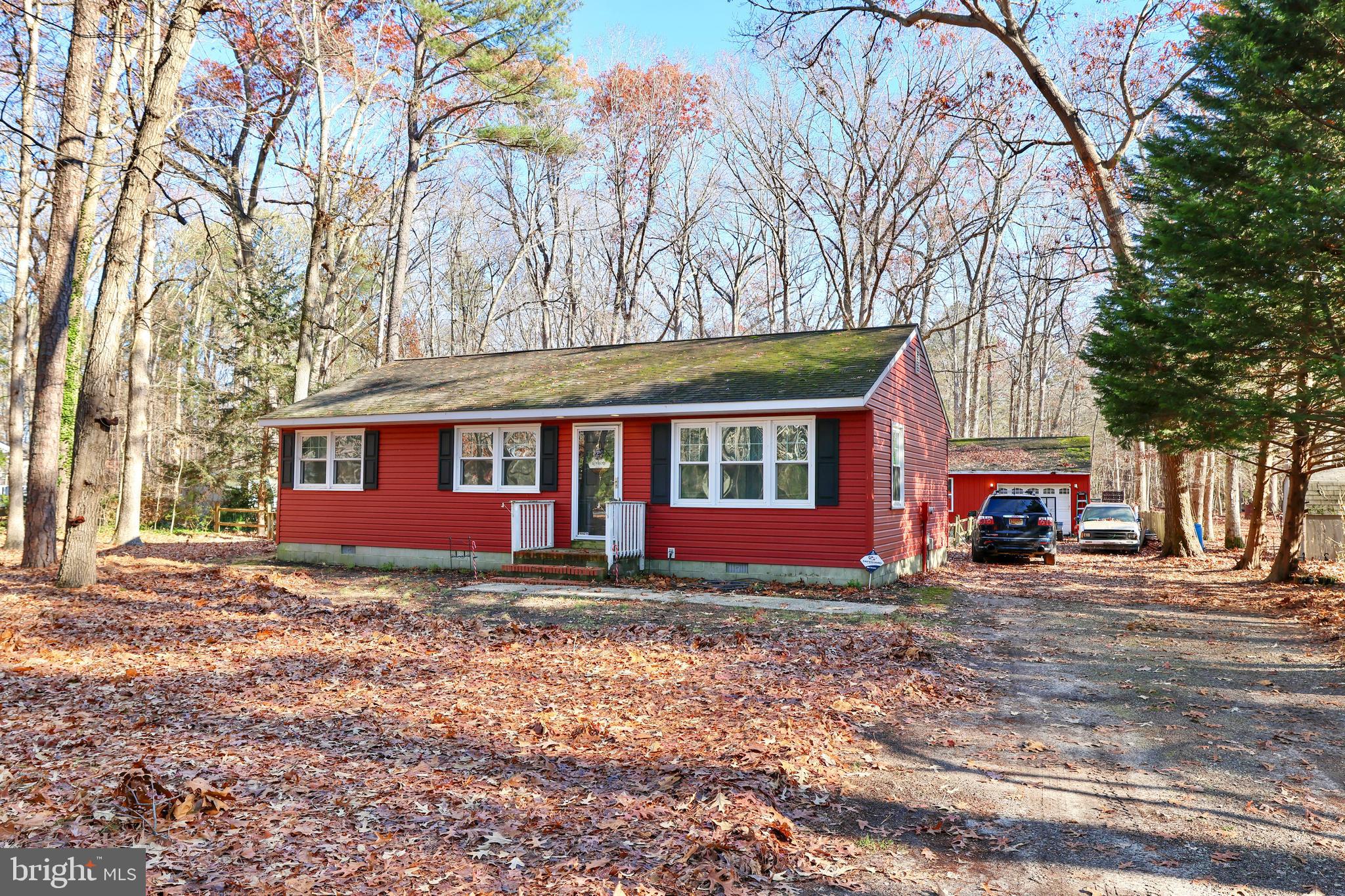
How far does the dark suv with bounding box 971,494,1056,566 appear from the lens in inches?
712

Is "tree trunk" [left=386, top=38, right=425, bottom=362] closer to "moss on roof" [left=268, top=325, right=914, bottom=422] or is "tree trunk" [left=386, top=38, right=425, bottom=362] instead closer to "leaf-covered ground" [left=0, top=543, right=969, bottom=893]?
"moss on roof" [left=268, top=325, right=914, bottom=422]

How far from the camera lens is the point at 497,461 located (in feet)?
49.4

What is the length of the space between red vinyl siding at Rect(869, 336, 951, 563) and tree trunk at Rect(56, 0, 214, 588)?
34.3ft

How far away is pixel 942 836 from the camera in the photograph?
3953 millimetres

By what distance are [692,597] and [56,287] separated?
10.3 metres

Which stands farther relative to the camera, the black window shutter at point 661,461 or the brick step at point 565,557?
the black window shutter at point 661,461

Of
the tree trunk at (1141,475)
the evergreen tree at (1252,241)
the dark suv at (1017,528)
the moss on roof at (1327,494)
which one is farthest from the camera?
the tree trunk at (1141,475)

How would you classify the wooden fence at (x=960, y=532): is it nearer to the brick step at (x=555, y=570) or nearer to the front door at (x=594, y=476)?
the front door at (x=594, y=476)

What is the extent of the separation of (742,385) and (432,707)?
8.59m

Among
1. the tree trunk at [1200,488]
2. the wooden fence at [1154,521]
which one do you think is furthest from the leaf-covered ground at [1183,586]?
the wooden fence at [1154,521]

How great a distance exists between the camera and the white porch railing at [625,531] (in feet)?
43.0

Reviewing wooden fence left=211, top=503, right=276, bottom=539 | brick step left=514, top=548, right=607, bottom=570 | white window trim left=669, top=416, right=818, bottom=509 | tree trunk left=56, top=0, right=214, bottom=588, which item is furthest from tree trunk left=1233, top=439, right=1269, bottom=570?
wooden fence left=211, top=503, right=276, bottom=539

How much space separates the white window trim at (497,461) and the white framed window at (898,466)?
6.42 m

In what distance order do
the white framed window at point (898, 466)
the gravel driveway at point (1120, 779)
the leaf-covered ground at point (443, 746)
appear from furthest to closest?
the white framed window at point (898, 466), the gravel driveway at point (1120, 779), the leaf-covered ground at point (443, 746)
